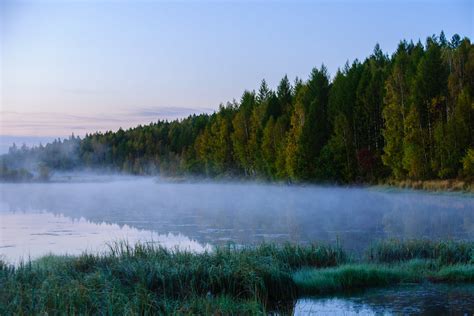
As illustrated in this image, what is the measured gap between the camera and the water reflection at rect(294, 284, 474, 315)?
11328 mm

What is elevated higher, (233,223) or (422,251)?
(422,251)

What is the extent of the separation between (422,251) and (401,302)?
14.2ft

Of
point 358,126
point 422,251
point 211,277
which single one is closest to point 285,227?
point 422,251

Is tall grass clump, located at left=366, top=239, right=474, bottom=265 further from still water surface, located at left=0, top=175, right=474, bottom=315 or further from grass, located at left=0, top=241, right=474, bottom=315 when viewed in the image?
still water surface, located at left=0, top=175, right=474, bottom=315

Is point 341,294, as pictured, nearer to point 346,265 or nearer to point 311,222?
point 346,265

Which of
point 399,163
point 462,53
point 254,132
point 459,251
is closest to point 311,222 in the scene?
point 459,251

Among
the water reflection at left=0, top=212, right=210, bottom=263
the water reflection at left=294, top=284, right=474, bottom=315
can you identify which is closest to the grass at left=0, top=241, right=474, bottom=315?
the water reflection at left=294, top=284, right=474, bottom=315

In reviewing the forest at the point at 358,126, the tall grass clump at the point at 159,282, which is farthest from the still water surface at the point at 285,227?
the forest at the point at 358,126

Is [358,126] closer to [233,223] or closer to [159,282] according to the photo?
[233,223]

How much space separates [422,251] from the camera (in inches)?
627

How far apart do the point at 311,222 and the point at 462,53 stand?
26943mm

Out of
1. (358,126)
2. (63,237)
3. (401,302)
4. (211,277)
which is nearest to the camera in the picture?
(401,302)

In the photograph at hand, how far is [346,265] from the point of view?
14.3 m

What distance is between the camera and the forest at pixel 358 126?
45938 mm
